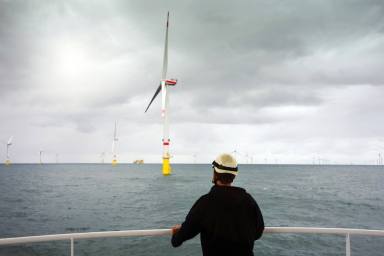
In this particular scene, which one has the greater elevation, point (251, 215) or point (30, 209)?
point (251, 215)

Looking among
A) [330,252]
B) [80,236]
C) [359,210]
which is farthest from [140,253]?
[359,210]

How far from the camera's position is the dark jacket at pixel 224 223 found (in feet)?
7.92

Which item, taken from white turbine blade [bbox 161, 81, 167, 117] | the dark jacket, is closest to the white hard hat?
the dark jacket

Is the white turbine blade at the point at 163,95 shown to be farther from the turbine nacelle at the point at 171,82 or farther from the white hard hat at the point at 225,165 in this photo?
the white hard hat at the point at 225,165

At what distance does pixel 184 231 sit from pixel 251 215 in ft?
2.02

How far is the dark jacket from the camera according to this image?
2414 millimetres

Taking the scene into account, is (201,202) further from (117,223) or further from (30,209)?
(30,209)

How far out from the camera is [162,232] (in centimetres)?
308

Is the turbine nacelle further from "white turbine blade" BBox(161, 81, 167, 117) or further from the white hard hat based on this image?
the white hard hat

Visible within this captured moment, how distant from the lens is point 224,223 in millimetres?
2408

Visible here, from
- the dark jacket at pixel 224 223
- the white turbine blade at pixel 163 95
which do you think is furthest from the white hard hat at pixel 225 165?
the white turbine blade at pixel 163 95

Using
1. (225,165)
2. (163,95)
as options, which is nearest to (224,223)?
(225,165)

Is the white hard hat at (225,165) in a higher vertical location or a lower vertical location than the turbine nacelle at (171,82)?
lower

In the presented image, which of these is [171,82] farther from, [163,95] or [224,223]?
[224,223]
